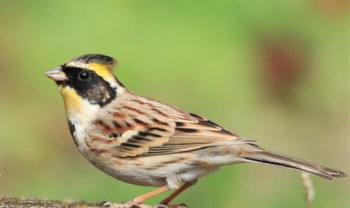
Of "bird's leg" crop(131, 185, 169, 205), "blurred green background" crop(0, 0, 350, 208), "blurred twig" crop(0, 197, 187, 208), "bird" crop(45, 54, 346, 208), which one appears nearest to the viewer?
"blurred twig" crop(0, 197, 187, 208)

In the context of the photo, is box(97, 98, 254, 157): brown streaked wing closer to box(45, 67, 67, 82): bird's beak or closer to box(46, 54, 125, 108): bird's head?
box(46, 54, 125, 108): bird's head

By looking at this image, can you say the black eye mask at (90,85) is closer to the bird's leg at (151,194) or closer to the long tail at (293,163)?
the bird's leg at (151,194)

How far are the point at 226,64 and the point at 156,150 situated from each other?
4.72 metres

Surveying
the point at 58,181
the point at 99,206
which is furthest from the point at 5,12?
the point at 99,206

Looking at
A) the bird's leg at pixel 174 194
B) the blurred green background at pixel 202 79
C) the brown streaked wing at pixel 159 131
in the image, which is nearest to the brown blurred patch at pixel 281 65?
the blurred green background at pixel 202 79

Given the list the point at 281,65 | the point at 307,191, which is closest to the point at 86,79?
the point at 307,191

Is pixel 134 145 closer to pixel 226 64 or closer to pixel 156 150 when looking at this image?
pixel 156 150

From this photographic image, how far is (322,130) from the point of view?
11.2 metres

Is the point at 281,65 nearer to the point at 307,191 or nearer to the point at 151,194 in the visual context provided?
the point at 151,194

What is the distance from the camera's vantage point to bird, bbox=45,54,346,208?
7281mm

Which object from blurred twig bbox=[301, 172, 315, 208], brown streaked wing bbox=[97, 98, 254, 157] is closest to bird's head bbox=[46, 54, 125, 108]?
brown streaked wing bbox=[97, 98, 254, 157]

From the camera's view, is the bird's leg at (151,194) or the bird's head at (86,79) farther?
the bird's head at (86,79)

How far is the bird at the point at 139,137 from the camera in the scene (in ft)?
23.9

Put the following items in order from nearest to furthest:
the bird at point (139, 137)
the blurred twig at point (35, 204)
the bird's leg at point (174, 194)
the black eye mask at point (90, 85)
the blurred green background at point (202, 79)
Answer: the blurred twig at point (35, 204) < the bird at point (139, 137) < the bird's leg at point (174, 194) < the black eye mask at point (90, 85) < the blurred green background at point (202, 79)
